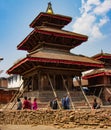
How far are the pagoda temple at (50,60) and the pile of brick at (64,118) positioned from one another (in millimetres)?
3651

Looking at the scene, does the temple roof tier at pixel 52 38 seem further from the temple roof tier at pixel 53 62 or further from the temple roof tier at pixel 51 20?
the temple roof tier at pixel 51 20

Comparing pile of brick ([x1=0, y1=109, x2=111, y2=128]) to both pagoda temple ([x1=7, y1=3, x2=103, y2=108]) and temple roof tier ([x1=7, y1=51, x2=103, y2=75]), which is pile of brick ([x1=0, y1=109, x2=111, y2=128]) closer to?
pagoda temple ([x1=7, y1=3, x2=103, y2=108])

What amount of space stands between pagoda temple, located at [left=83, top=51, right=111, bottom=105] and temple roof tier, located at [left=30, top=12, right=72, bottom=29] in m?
7.85

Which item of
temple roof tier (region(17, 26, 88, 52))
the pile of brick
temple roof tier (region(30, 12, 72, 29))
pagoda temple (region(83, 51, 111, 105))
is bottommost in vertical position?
the pile of brick

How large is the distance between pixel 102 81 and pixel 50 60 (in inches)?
510

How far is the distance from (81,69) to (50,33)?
160 inches

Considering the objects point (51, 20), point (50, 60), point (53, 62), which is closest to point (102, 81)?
point (51, 20)

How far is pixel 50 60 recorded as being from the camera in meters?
18.1

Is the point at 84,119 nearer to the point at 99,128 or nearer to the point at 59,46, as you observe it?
the point at 99,128

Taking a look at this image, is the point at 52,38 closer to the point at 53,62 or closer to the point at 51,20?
the point at 51,20

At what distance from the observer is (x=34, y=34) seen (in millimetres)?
20734

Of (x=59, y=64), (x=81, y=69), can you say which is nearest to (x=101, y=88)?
(x=81, y=69)

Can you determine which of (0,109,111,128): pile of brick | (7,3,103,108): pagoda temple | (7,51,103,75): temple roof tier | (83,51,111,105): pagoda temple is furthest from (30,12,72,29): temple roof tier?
(0,109,111,128): pile of brick

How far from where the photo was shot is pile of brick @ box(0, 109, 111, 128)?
11959mm
